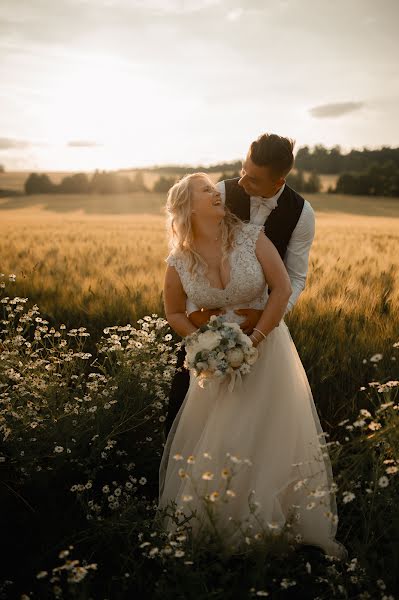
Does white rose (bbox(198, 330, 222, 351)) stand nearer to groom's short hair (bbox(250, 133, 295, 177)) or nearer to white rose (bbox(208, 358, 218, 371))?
white rose (bbox(208, 358, 218, 371))

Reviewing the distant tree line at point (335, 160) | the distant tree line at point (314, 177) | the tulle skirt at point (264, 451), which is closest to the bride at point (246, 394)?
the tulle skirt at point (264, 451)

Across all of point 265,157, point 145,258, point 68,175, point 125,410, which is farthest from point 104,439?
point 68,175

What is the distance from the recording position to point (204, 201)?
3127mm

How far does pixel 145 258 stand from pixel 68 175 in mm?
41043

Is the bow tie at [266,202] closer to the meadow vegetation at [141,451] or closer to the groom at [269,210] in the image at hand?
the groom at [269,210]

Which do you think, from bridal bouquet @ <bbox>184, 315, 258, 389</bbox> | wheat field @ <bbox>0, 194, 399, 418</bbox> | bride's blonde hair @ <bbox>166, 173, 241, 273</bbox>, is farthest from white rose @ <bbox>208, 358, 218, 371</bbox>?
wheat field @ <bbox>0, 194, 399, 418</bbox>

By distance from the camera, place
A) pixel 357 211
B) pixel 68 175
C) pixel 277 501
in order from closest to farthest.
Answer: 1. pixel 277 501
2. pixel 357 211
3. pixel 68 175

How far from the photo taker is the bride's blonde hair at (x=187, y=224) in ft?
10.3

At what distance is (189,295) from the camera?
327cm

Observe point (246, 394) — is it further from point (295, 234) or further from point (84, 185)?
point (84, 185)

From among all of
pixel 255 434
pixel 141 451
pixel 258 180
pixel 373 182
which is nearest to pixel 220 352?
pixel 255 434

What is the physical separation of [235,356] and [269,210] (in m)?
1.26

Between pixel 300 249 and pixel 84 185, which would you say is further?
pixel 84 185

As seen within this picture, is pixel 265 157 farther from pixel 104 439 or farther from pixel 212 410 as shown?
pixel 104 439
